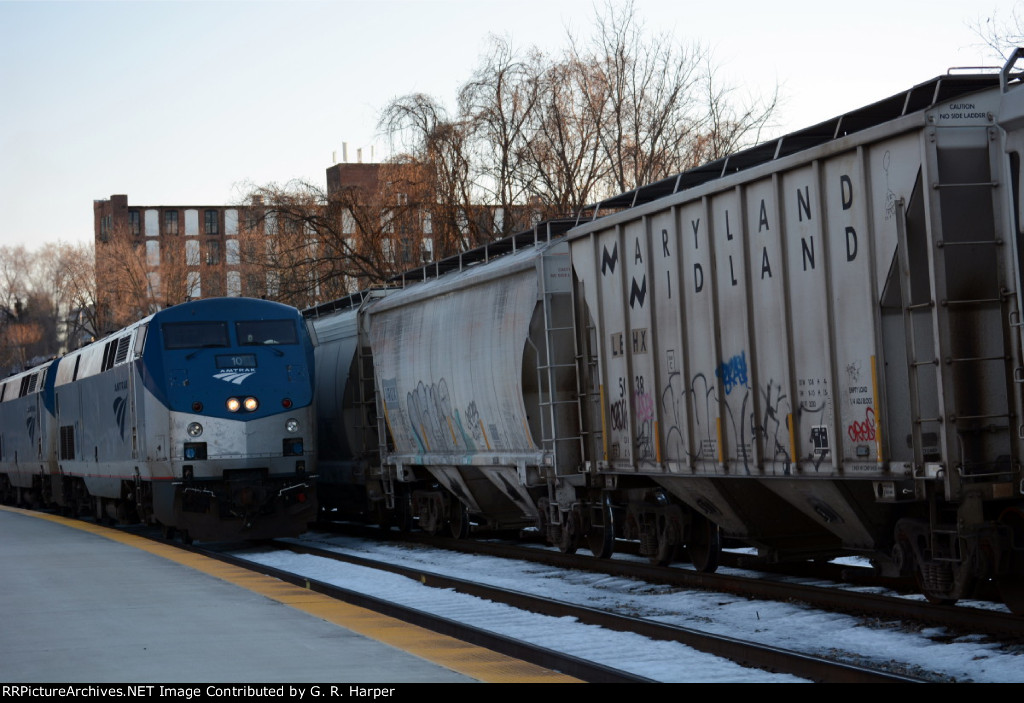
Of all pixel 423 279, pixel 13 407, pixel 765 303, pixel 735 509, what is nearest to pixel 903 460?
pixel 765 303

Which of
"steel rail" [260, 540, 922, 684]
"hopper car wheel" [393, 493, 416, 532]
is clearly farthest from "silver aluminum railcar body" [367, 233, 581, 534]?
"steel rail" [260, 540, 922, 684]

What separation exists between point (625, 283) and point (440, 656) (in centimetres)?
521

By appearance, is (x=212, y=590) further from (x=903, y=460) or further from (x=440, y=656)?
(x=903, y=460)

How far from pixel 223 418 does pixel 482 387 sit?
4.76 metres

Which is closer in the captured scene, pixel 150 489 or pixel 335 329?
pixel 150 489

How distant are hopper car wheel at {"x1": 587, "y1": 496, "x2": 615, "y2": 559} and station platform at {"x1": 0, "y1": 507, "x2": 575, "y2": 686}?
3509mm

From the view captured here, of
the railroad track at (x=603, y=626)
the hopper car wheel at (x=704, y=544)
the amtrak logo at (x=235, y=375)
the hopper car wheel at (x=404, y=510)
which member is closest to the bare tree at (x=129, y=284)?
the hopper car wheel at (x=404, y=510)

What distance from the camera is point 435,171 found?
1223 inches

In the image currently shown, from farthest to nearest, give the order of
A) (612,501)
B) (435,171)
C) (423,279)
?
1. (435,171)
2. (423,279)
3. (612,501)

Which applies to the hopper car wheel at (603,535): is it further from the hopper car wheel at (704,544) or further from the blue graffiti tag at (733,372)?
the blue graffiti tag at (733,372)

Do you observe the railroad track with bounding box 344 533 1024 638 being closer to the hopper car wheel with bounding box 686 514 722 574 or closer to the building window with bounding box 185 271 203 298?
the hopper car wheel with bounding box 686 514 722 574

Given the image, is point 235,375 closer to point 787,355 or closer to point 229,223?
point 787,355

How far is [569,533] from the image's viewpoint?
47.8 feet

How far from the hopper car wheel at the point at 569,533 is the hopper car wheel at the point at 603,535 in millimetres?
144
